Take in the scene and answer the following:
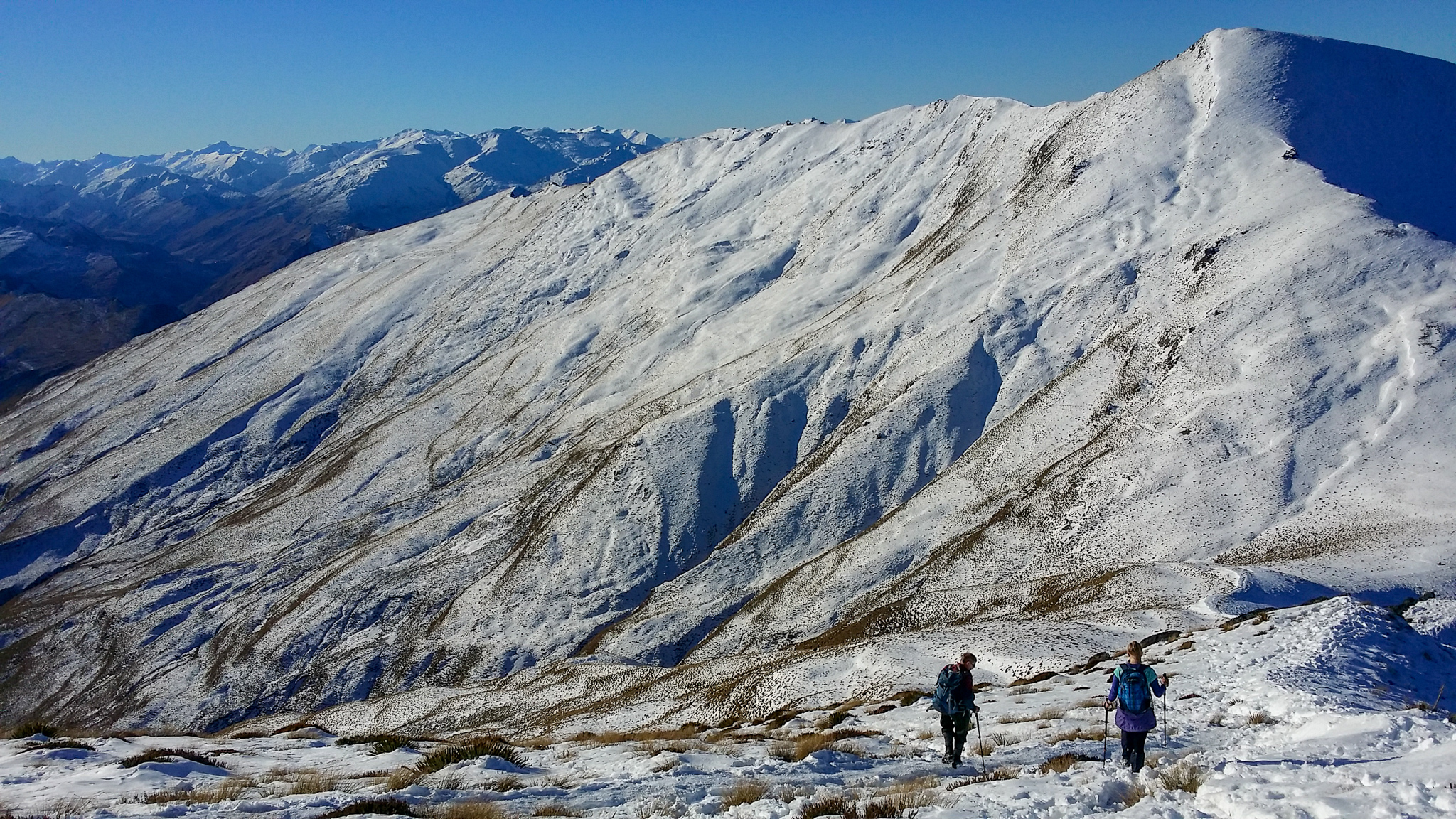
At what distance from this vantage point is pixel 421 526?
9025 cm

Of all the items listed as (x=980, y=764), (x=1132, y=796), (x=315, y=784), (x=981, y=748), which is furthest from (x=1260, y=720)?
(x=315, y=784)

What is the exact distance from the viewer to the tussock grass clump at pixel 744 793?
12.8m

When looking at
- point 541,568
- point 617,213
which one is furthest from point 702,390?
point 617,213

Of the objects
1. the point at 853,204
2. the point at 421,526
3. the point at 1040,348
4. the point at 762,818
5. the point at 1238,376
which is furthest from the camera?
the point at 853,204

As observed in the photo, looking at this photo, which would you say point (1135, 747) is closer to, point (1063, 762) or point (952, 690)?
point (1063, 762)

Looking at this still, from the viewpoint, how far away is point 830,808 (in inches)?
461

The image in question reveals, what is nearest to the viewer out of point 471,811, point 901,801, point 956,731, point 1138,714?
point 901,801

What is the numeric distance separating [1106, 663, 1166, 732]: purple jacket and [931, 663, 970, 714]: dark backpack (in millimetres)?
2568

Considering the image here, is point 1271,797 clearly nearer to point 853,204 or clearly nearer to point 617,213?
point 853,204

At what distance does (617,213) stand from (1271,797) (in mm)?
161374

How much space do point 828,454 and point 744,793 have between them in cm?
6544

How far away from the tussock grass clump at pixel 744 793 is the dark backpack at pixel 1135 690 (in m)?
6.28

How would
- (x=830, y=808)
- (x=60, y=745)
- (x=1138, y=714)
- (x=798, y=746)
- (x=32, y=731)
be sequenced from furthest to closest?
(x=32, y=731) < (x=60, y=745) < (x=798, y=746) < (x=1138, y=714) < (x=830, y=808)

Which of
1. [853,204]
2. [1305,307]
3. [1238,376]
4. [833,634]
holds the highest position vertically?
[853,204]
